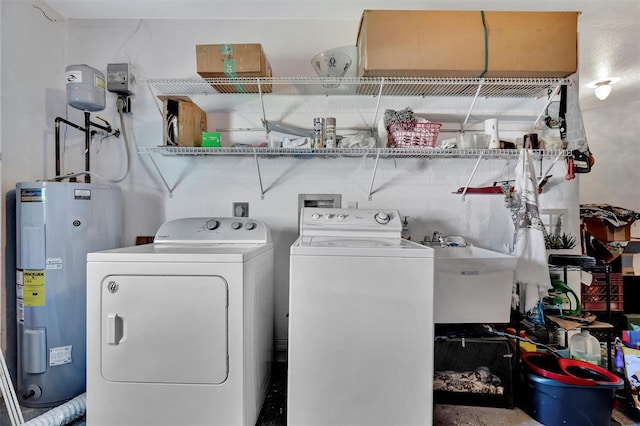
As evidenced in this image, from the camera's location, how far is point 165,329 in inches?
50.3

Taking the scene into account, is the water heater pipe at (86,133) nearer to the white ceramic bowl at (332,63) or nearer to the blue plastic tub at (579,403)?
the white ceramic bowl at (332,63)

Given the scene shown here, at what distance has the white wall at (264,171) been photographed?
214cm

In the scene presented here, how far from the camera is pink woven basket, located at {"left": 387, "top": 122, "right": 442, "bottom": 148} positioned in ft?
6.10

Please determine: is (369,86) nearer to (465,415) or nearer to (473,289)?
(473,289)

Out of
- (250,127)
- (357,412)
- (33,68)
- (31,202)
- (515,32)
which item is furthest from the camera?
(250,127)

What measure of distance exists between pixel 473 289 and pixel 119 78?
2702 millimetres

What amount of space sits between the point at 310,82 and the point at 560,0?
1733 millimetres

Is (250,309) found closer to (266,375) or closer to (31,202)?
(266,375)

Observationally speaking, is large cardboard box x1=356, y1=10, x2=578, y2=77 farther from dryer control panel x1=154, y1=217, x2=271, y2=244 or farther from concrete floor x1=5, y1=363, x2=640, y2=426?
concrete floor x1=5, y1=363, x2=640, y2=426

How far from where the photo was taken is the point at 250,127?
85.4 inches

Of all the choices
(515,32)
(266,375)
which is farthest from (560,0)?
(266,375)

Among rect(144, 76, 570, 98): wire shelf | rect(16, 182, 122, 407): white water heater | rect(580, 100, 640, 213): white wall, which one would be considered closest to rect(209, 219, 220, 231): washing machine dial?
rect(16, 182, 122, 407): white water heater

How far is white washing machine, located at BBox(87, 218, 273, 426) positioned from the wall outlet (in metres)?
0.87

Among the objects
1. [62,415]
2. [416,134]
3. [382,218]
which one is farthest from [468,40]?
[62,415]
